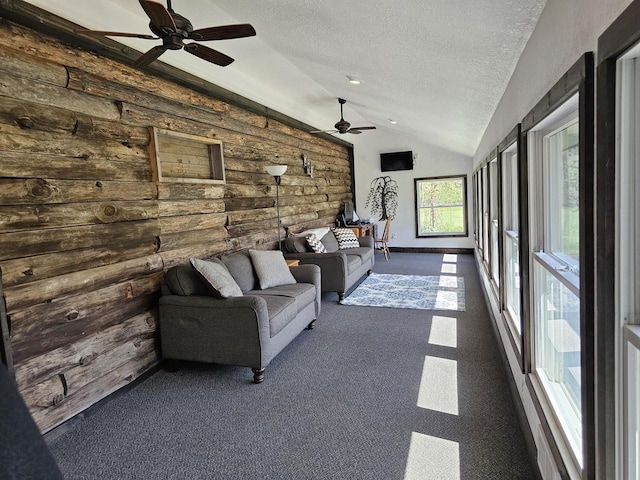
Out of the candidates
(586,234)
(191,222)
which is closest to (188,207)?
(191,222)

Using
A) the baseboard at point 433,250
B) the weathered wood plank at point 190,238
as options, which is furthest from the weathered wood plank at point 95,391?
the baseboard at point 433,250

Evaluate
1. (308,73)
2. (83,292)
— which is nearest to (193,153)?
(308,73)

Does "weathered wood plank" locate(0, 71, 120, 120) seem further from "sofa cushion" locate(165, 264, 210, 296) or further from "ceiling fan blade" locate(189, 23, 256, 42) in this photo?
"sofa cushion" locate(165, 264, 210, 296)

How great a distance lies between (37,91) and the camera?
2.39m

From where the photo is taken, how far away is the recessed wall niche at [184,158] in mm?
3330

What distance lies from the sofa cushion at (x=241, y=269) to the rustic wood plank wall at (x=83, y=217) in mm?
315

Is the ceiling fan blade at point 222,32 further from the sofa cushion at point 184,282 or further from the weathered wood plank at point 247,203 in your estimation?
the weathered wood plank at point 247,203

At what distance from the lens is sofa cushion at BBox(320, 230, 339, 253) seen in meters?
6.16

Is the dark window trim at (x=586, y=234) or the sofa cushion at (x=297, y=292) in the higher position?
the dark window trim at (x=586, y=234)

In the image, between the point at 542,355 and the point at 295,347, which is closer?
the point at 542,355

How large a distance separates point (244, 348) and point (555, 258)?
85.6 inches

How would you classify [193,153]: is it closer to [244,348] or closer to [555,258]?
[244,348]

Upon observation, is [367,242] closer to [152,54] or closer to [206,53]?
[206,53]

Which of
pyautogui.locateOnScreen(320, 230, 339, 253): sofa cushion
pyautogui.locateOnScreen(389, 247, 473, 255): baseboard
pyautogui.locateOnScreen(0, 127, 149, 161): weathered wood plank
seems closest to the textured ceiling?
pyautogui.locateOnScreen(0, 127, 149, 161): weathered wood plank
